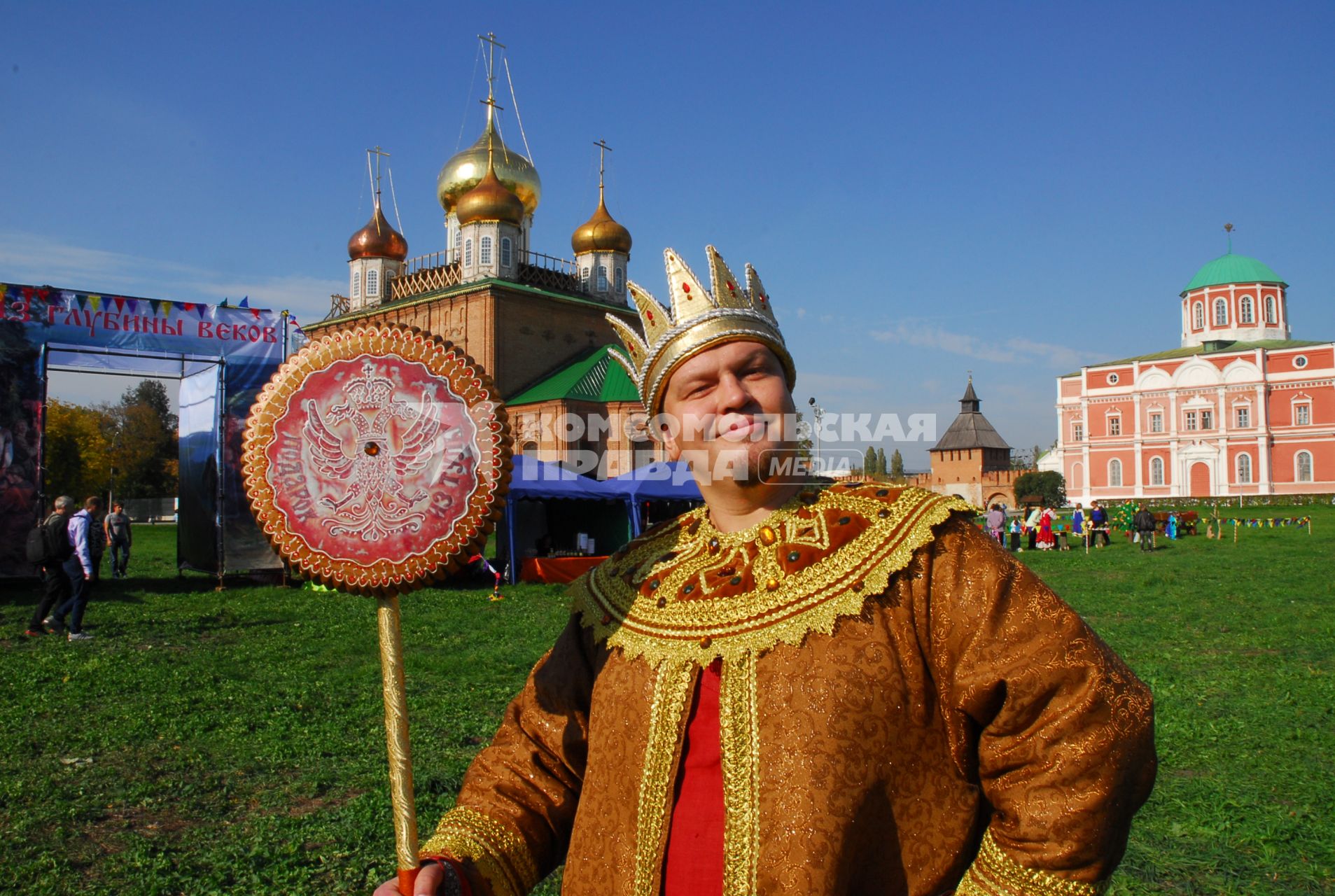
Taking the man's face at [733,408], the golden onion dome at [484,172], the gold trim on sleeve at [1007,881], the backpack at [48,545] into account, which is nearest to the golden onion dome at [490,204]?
the golden onion dome at [484,172]

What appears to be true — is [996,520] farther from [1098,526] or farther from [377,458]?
[377,458]

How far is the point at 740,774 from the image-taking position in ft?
5.70

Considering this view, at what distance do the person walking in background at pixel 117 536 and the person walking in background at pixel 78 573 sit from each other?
8012 mm

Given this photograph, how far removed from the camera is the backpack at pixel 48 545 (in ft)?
35.4

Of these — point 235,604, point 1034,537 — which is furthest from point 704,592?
point 1034,537

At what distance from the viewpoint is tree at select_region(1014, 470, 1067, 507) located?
7119cm

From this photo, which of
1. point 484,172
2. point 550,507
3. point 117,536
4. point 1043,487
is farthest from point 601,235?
point 1043,487

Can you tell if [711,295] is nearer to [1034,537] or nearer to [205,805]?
[205,805]

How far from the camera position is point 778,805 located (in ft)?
5.46

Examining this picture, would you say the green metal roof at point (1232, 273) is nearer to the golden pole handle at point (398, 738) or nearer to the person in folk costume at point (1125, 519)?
the person in folk costume at point (1125, 519)

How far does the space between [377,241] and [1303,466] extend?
198 feet

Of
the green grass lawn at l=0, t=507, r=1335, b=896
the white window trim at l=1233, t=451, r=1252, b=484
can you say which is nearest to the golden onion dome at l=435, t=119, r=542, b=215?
the green grass lawn at l=0, t=507, r=1335, b=896

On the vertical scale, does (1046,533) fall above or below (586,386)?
below

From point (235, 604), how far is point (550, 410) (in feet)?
69.8
